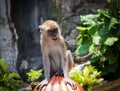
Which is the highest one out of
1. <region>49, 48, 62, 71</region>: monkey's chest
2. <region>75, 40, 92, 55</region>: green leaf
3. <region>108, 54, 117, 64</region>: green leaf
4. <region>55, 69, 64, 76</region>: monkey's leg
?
<region>49, 48, 62, 71</region>: monkey's chest

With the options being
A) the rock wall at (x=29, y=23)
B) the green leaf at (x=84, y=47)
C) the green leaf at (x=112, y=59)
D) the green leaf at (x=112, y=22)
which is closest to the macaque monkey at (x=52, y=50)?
the green leaf at (x=112, y=22)

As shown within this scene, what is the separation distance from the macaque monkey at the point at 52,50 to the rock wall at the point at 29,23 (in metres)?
8.38

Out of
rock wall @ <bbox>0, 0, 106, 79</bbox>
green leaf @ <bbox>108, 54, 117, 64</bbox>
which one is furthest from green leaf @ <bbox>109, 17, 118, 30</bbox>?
rock wall @ <bbox>0, 0, 106, 79</bbox>

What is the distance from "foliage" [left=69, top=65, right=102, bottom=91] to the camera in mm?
10453

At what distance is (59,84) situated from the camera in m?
6.00

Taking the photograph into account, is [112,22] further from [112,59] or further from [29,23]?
[29,23]

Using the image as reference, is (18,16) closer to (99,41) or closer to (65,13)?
(65,13)

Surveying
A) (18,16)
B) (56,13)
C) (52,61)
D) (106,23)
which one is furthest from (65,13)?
(52,61)

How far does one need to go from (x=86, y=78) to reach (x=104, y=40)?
52.5 inches

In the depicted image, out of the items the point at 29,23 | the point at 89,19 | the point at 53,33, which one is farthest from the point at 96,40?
the point at 29,23

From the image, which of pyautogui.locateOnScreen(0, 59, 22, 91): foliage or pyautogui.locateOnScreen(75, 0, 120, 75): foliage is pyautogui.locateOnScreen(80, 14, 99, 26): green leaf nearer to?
pyautogui.locateOnScreen(75, 0, 120, 75): foliage

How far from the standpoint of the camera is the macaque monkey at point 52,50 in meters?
6.41

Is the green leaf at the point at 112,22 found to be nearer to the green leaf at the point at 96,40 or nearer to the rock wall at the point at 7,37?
the green leaf at the point at 96,40

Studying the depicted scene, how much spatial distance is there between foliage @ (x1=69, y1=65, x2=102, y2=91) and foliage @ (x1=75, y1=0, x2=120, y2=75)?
1.99 feet
